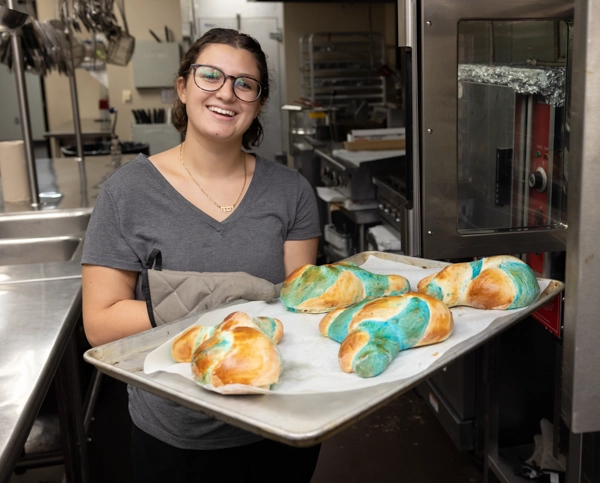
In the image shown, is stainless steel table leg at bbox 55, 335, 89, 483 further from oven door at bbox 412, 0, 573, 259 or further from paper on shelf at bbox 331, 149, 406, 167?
paper on shelf at bbox 331, 149, 406, 167

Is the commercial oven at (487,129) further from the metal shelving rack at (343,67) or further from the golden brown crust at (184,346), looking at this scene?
the metal shelving rack at (343,67)

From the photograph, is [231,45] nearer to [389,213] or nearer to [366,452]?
[366,452]

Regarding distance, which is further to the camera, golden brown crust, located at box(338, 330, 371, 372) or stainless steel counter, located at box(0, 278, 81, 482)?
stainless steel counter, located at box(0, 278, 81, 482)

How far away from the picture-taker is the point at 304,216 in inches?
59.3

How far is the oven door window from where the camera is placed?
1.65 metres

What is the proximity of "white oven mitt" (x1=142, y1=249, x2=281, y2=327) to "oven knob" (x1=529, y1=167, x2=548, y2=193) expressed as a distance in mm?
840

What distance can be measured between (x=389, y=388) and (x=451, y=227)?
854mm

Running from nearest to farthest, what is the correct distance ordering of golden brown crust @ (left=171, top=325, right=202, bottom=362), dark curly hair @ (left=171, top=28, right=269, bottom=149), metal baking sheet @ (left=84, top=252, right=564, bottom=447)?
metal baking sheet @ (left=84, top=252, right=564, bottom=447), golden brown crust @ (left=171, top=325, right=202, bottom=362), dark curly hair @ (left=171, top=28, right=269, bottom=149)

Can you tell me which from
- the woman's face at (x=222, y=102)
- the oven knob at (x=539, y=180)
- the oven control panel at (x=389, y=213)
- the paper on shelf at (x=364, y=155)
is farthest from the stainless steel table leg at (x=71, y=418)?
the paper on shelf at (x=364, y=155)

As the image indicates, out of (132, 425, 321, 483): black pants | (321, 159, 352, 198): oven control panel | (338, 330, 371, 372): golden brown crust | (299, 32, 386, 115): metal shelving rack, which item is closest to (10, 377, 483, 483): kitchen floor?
(132, 425, 321, 483): black pants

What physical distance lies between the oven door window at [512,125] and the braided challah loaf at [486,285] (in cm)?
46

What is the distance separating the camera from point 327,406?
0.84 m

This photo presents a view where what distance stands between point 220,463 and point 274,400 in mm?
533

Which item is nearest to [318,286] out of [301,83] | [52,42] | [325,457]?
[325,457]
